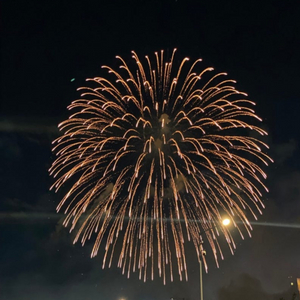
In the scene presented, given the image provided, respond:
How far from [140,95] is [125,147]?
3.62 metres

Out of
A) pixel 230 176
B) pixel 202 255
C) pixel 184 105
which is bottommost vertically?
pixel 202 255

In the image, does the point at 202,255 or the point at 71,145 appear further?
the point at 71,145

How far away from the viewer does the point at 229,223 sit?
1862 centimetres

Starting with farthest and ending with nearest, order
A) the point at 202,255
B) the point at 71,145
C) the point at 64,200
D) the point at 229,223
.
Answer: the point at 71,145, the point at 64,200, the point at 202,255, the point at 229,223

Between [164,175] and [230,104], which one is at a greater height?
[230,104]

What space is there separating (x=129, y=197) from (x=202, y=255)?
21.2ft

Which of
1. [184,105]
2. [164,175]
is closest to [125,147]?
[164,175]

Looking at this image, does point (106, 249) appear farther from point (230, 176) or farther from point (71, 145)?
point (230, 176)

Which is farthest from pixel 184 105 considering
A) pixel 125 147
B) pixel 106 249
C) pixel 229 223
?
pixel 106 249

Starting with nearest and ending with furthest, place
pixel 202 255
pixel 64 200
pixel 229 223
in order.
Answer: pixel 229 223, pixel 202 255, pixel 64 200

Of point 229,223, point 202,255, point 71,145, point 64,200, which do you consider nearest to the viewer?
point 229,223

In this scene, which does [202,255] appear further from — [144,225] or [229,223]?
[144,225]

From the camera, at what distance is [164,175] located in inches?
930

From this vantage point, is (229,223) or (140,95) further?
(140,95)
